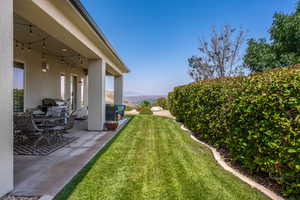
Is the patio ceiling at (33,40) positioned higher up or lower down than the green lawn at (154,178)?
higher up

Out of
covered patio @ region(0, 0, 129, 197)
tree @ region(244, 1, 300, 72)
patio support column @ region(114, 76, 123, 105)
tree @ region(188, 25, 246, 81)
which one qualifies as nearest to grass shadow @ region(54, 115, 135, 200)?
covered patio @ region(0, 0, 129, 197)

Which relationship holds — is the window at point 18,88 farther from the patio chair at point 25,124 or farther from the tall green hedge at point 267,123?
the tall green hedge at point 267,123

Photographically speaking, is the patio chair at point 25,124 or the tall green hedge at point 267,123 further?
the patio chair at point 25,124

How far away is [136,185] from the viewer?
269 centimetres

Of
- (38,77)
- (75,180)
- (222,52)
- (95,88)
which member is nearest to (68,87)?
(38,77)

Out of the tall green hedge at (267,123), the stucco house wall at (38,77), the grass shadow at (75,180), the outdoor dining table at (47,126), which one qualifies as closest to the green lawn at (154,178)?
the grass shadow at (75,180)

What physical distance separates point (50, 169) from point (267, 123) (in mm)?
3758

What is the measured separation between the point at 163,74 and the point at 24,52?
1881 cm

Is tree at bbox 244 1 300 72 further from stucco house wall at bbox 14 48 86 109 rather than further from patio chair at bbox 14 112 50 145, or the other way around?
patio chair at bbox 14 112 50 145

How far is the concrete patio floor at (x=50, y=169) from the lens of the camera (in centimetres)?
250

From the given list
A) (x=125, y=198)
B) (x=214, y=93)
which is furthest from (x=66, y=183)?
(x=214, y=93)

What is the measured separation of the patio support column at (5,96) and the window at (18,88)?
190 inches

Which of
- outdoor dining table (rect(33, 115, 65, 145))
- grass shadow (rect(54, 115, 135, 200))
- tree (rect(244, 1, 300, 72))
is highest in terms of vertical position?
tree (rect(244, 1, 300, 72))

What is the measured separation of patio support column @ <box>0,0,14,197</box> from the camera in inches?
86.3
